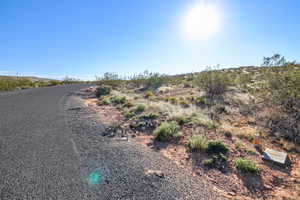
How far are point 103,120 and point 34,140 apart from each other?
2333mm

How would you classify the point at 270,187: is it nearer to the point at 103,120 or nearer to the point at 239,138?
the point at 239,138

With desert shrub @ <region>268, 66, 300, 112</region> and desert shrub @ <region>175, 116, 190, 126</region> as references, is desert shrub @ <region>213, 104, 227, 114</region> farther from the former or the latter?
desert shrub @ <region>175, 116, 190, 126</region>

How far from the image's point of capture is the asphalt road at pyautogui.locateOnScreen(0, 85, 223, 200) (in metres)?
2.03

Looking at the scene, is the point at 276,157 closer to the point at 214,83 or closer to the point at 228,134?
the point at 228,134

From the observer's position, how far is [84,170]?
2475 mm

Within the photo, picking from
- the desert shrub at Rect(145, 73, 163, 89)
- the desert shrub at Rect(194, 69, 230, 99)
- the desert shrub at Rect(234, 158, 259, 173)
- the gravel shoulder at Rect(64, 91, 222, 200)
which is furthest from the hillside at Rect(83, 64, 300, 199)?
the desert shrub at Rect(145, 73, 163, 89)

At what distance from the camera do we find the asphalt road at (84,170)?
2.03m

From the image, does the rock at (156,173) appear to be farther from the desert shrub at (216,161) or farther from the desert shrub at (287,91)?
the desert shrub at (287,91)

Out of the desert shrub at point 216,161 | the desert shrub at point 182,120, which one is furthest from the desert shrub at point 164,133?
the desert shrub at point 216,161

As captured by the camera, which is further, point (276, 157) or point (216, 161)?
point (276, 157)

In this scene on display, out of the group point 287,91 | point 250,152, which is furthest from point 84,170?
point 287,91

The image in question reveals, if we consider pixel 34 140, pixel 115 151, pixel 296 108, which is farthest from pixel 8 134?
pixel 296 108

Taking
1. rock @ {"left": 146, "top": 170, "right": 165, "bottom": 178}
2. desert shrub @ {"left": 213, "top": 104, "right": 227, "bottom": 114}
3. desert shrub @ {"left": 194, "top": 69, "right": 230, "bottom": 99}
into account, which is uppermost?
desert shrub @ {"left": 194, "top": 69, "right": 230, "bottom": 99}

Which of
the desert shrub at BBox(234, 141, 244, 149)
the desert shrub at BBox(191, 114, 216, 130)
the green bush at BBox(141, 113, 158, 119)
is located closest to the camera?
the desert shrub at BBox(234, 141, 244, 149)
